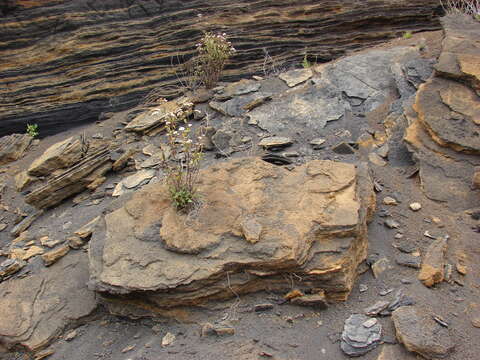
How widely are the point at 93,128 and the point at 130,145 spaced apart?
135 centimetres

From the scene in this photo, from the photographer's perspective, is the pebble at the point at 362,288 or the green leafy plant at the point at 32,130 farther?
the green leafy plant at the point at 32,130

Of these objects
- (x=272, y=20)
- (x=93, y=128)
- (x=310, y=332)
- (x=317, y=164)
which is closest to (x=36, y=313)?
(x=310, y=332)

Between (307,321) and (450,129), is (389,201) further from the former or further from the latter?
(307,321)

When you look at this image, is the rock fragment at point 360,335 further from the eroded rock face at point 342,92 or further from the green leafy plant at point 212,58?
the green leafy plant at point 212,58

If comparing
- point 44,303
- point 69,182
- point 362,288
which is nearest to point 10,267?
point 44,303

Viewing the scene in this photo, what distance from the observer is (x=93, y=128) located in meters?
6.53

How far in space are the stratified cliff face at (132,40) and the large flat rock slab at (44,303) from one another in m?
3.66

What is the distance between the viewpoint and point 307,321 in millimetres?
2736

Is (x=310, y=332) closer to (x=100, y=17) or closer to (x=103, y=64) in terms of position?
(x=103, y=64)

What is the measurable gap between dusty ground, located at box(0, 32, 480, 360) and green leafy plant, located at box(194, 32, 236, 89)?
136 inches

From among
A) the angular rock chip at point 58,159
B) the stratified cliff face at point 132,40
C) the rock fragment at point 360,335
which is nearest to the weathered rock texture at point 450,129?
the rock fragment at point 360,335

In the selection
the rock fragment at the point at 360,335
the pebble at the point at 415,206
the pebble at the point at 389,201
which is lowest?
the rock fragment at the point at 360,335

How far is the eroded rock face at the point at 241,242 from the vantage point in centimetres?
283

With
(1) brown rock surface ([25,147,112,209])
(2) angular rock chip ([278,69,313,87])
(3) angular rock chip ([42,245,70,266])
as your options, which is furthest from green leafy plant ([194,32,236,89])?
(3) angular rock chip ([42,245,70,266])
